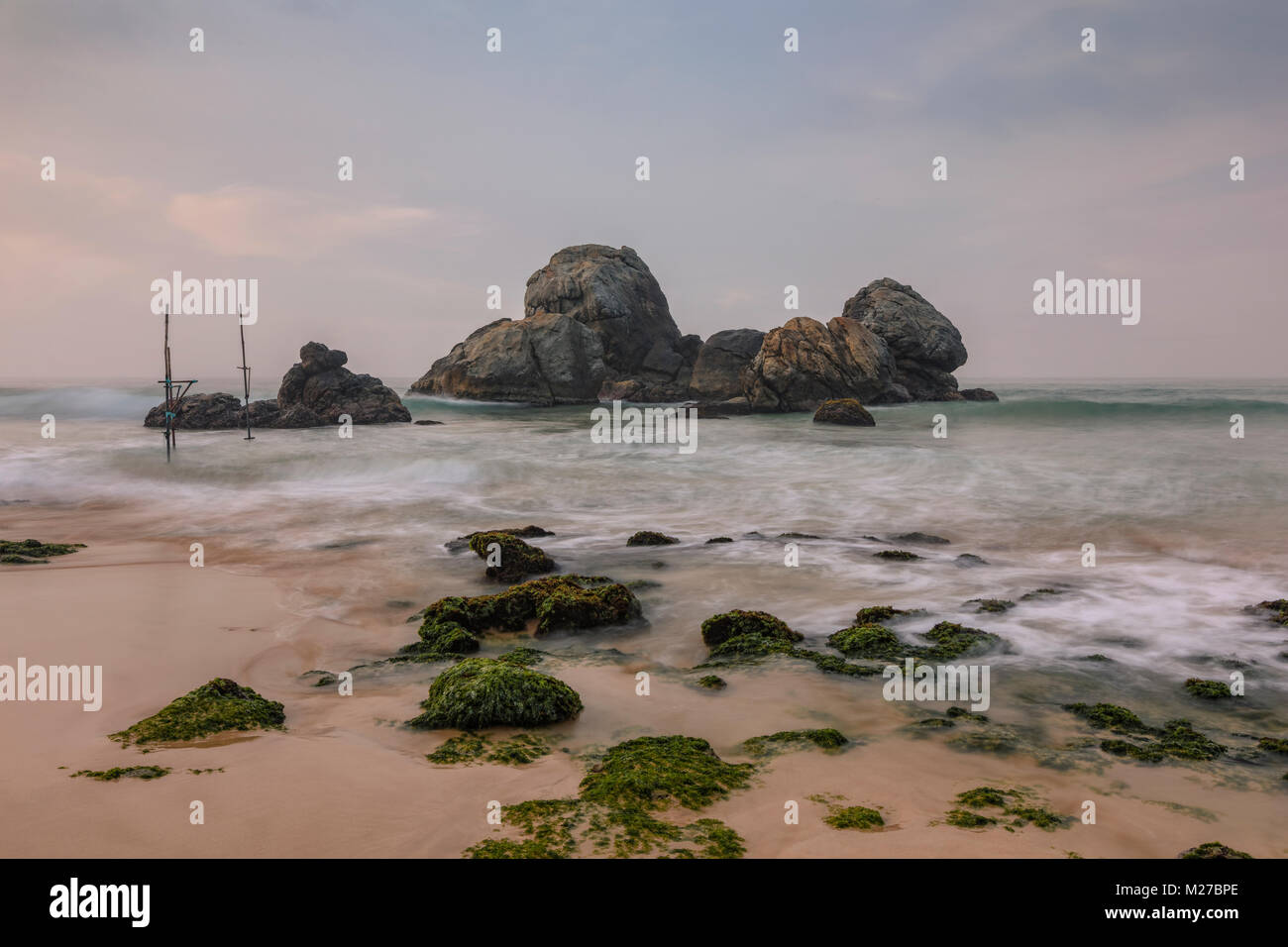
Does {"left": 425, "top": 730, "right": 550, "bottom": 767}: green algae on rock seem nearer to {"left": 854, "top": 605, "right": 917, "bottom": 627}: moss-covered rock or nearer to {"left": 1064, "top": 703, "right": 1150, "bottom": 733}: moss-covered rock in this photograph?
{"left": 1064, "top": 703, "right": 1150, "bottom": 733}: moss-covered rock

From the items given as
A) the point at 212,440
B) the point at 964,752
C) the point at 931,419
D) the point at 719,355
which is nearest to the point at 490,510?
the point at 964,752

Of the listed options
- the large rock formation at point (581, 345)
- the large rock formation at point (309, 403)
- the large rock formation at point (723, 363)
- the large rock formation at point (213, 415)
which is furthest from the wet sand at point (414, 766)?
the large rock formation at point (581, 345)

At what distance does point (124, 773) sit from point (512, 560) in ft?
24.8

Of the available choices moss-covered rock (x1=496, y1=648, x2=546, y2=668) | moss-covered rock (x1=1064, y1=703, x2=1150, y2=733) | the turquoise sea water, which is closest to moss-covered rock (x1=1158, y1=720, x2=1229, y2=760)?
moss-covered rock (x1=1064, y1=703, x2=1150, y2=733)

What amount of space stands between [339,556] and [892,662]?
9741 mm

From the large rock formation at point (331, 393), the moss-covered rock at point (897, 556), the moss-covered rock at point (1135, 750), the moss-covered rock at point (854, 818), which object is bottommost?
the moss-covered rock at point (1135, 750)

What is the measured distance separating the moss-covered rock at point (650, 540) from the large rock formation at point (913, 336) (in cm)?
4473

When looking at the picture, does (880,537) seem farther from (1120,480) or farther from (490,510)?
(1120,480)

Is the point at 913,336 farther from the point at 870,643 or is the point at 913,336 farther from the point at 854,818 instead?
the point at 854,818

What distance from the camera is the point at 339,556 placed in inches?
541

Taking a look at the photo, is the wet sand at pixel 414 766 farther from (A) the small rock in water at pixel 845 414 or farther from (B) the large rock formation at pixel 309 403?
(B) the large rock formation at pixel 309 403

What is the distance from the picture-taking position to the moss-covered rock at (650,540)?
14.6 meters
